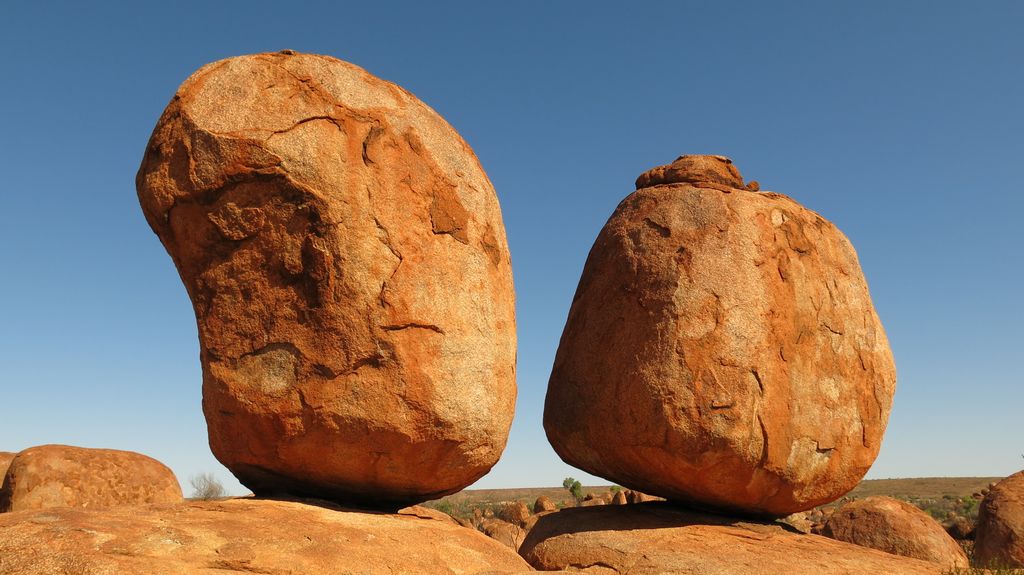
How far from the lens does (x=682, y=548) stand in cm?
631

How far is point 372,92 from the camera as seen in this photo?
5.48 meters

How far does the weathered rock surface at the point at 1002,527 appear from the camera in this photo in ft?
32.2

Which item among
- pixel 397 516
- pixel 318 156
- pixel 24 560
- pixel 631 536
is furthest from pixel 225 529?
pixel 631 536

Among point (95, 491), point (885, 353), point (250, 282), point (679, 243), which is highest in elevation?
point (679, 243)

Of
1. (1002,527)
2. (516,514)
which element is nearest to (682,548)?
(1002,527)

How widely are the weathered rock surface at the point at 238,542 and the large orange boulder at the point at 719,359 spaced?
178cm

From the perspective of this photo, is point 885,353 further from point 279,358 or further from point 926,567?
point 279,358

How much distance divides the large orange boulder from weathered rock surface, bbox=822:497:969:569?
299 centimetres

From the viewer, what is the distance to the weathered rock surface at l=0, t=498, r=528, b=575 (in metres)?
3.73

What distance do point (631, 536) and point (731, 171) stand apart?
3383 millimetres

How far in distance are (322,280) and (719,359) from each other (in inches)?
120

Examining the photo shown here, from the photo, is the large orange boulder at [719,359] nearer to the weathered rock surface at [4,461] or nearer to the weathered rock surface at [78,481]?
the weathered rock surface at [78,481]

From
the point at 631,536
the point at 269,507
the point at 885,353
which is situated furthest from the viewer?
the point at 885,353

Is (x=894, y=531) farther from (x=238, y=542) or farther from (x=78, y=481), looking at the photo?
(x=78, y=481)
